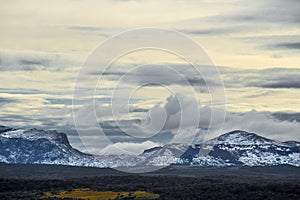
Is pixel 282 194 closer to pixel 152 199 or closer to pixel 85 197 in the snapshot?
pixel 152 199

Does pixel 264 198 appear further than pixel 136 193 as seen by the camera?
No

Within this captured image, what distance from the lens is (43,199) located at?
178m

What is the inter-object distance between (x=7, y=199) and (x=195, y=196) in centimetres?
5144

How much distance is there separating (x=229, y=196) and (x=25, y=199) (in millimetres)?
56054

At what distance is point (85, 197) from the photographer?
187375mm

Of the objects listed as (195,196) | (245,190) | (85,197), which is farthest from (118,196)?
(245,190)

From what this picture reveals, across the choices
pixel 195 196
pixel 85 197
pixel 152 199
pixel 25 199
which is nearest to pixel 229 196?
pixel 195 196

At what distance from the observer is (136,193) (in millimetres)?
198875

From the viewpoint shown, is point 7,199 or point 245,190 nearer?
point 7,199

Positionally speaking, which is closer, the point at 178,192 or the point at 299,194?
the point at 299,194

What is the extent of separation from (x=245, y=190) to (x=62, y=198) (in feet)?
182

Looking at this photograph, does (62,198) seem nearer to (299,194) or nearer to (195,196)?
(195,196)

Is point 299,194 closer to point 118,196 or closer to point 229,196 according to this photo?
point 229,196

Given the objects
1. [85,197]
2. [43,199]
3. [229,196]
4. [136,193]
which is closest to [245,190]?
[229,196]
